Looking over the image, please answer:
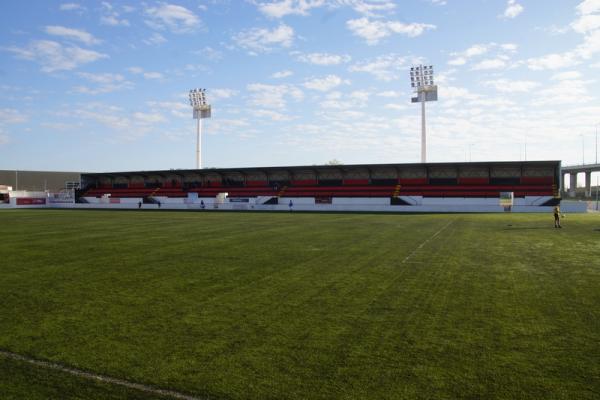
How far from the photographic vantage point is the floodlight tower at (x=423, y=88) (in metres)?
65.5

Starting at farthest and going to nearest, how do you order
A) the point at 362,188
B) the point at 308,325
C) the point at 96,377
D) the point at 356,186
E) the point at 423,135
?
1. the point at 423,135
2. the point at 356,186
3. the point at 362,188
4. the point at 308,325
5. the point at 96,377

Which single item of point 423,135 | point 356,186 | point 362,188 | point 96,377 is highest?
point 423,135

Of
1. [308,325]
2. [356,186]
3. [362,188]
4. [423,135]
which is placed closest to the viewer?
[308,325]

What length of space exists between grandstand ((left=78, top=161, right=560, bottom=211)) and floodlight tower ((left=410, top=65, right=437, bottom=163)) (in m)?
13.1

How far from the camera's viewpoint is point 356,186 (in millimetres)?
58031

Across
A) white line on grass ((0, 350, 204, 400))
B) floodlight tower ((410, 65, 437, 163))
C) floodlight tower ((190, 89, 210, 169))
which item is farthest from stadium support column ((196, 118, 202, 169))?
white line on grass ((0, 350, 204, 400))

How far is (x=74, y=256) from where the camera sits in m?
13.9

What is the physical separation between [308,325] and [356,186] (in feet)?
171

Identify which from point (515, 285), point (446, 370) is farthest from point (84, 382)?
point (515, 285)

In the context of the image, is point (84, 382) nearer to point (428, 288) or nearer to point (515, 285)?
point (428, 288)

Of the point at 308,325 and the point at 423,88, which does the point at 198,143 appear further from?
the point at 308,325

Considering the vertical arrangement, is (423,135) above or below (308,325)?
above

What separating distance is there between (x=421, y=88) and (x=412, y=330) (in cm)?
6534

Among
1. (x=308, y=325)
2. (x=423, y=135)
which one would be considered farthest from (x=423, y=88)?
(x=308, y=325)
